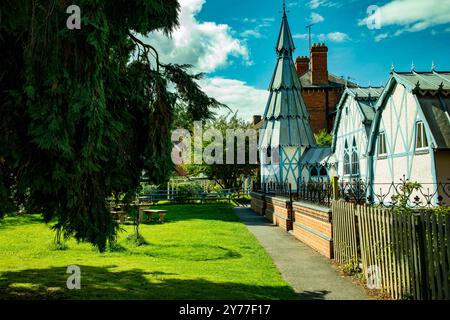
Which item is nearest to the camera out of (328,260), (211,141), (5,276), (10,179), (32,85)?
(32,85)

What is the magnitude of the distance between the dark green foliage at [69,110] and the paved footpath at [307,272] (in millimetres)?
3454

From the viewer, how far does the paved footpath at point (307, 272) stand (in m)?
6.49

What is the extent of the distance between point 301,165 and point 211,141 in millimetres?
12800

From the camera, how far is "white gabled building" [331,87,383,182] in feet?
63.3

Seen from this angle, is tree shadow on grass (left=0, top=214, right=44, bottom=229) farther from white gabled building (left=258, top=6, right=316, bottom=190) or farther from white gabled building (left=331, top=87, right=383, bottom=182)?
white gabled building (left=331, top=87, right=383, bottom=182)

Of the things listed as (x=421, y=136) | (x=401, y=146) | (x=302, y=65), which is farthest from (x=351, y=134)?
(x=302, y=65)

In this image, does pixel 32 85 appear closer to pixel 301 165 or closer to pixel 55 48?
pixel 55 48

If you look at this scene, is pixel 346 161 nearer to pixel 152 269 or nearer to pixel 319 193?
pixel 319 193

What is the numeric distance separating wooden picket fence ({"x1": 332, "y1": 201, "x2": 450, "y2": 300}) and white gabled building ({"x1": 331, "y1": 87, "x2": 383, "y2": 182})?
12111mm

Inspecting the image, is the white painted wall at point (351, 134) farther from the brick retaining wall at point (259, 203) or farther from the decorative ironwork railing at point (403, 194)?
the brick retaining wall at point (259, 203)

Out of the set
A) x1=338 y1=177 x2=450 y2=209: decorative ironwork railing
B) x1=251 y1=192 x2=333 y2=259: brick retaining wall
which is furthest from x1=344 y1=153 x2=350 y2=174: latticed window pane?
x1=251 y1=192 x2=333 y2=259: brick retaining wall

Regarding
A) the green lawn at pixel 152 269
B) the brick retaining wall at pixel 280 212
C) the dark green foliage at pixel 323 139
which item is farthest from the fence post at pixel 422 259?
the dark green foliage at pixel 323 139
